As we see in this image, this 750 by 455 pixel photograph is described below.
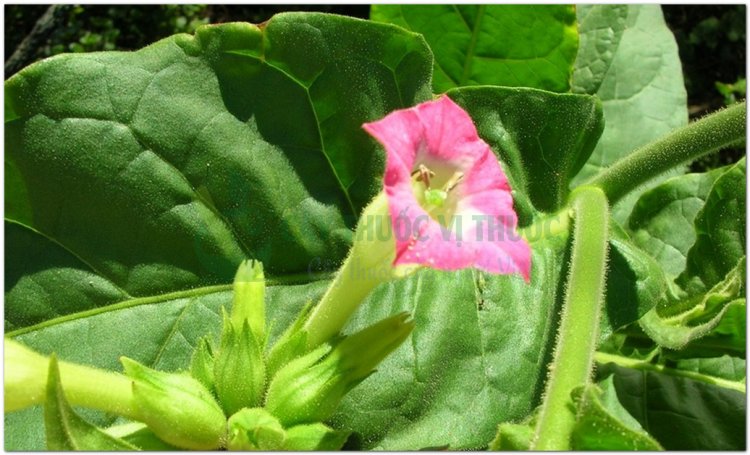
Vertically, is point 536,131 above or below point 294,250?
above

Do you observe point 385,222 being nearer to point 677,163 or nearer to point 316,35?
point 316,35

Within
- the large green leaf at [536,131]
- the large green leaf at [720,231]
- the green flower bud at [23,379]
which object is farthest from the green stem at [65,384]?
the large green leaf at [720,231]

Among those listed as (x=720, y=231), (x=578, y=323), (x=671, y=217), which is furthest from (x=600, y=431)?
(x=671, y=217)

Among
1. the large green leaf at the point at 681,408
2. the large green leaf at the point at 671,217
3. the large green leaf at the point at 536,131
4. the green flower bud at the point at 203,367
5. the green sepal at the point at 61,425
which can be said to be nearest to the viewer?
the green sepal at the point at 61,425

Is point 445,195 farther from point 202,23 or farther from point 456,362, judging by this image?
point 202,23

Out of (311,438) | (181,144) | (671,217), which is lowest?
(671,217)

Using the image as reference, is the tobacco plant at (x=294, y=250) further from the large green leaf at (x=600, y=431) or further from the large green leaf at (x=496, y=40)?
the large green leaf at (x=600, y=431)

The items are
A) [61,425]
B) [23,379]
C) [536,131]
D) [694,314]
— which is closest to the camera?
[61,425]
